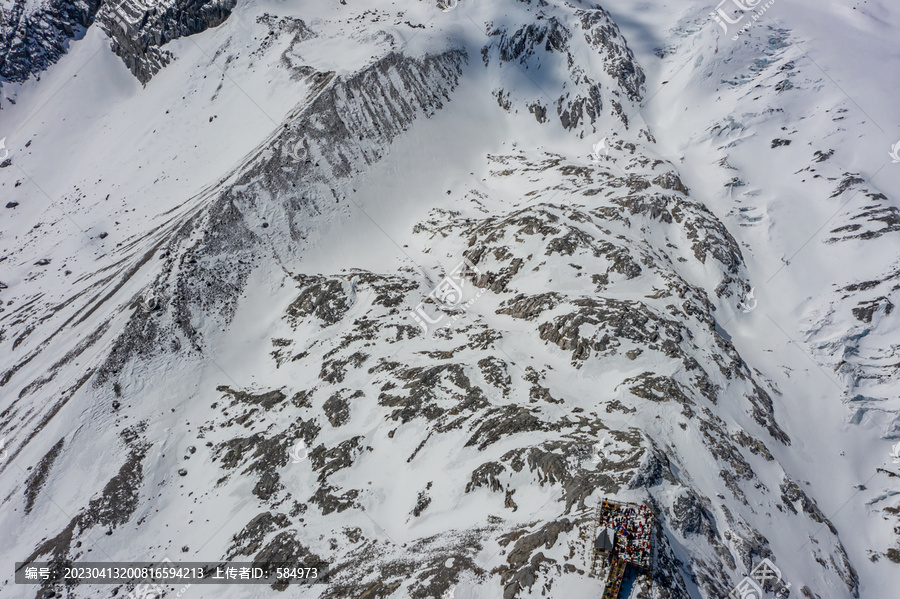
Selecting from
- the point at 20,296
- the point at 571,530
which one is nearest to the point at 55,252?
the point at 20,296

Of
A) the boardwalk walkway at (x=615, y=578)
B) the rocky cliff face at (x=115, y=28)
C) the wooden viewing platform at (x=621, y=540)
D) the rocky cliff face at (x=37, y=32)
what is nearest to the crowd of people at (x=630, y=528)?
the wooden viewing platform at (x=621, y=540)

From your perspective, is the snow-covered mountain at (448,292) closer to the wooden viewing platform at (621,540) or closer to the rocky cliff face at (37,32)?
the rocky cliff face at (37,32)

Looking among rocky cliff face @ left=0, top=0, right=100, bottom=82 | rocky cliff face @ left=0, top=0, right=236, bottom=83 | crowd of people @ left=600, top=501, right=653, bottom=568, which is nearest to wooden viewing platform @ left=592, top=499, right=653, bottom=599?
crowd of people @ left=600, top=501, right=653, bottom=568

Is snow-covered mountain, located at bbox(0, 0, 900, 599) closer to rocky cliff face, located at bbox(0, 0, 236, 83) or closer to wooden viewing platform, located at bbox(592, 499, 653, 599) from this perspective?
rocky cliff face, located at bbox(0, 0, 236, 83)

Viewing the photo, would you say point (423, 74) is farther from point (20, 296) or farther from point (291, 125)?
point (20, 296)

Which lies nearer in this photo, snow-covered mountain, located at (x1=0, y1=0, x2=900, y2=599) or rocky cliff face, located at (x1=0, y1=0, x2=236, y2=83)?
snow-covered mountain, located at (x1=0, y1=0, x2=900, y2=599)

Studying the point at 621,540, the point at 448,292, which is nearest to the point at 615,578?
the point at 621,540

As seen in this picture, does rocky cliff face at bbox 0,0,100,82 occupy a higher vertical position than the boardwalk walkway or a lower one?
higher

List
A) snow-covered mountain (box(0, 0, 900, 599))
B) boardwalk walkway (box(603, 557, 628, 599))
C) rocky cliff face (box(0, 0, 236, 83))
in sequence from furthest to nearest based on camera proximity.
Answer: rocky cliff face (box(0, 0, 236, 83)) < snow-covered mountain (box(0, 0, 900, 599)) < boardwalk walkway (box(603, 557, 628, 599))
